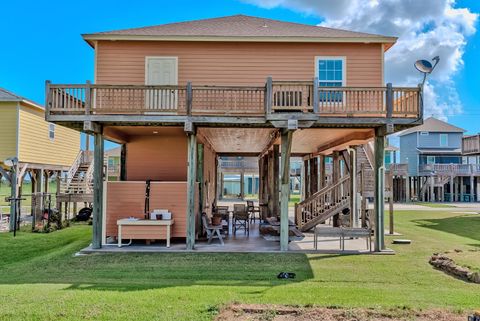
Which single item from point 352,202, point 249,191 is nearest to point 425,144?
point 249,191

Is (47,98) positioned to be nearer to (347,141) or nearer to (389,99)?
(389,99)

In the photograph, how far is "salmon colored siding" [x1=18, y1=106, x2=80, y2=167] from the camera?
18.5 meters

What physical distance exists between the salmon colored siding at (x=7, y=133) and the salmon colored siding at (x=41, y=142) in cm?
28

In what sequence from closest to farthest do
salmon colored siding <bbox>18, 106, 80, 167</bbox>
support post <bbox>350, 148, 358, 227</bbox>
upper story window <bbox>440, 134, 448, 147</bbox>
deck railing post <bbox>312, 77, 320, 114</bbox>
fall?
deck railing post <bbox>312, 77, 320, 114</bbox> → support post <bbox>350, 148, 358, 227</bbox> → salmon colored siding <bbox>18, 106, 80, 167</bbox> → upper story window <bbox>440, 134, 448, 147</bbox>

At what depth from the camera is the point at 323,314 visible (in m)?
5.79

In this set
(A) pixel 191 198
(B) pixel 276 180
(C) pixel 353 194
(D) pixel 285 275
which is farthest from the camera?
(B) pixel 276 180

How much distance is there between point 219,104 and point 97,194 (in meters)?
4.20

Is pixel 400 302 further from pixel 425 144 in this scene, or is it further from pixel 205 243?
pixel 425 144

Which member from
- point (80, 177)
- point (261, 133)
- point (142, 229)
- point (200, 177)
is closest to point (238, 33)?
point (261, 133)

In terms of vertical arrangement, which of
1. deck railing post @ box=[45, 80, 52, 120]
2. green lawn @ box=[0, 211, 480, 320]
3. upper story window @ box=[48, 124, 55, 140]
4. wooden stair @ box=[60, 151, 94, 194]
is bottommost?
green lawn @ box=[0, 211, 480, 320]

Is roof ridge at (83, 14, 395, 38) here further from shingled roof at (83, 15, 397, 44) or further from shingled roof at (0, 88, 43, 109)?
shingled roof at (0, 88, 43, 109)

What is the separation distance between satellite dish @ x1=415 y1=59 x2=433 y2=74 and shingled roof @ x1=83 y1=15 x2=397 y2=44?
240 cm

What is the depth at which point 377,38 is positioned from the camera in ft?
41.5

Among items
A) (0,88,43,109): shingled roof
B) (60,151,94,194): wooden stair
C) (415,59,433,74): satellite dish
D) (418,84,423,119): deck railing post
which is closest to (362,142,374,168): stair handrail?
(418,84,423,119): deck railing post
